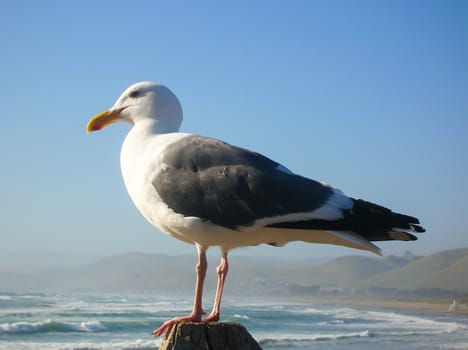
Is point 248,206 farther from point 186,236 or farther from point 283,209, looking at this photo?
point 186,236

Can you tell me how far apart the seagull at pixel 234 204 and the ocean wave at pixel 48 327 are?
17459 millimetres

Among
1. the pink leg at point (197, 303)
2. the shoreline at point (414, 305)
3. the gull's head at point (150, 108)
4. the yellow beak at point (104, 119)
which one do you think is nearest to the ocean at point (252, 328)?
the shoreline at point (414, 305)

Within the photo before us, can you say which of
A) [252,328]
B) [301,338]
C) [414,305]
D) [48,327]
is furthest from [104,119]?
[414,305]

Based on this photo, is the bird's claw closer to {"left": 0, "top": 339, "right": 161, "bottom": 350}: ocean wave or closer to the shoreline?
{"left": 0, "top": 339, "right": 161, "bottom": 350}: ocean wave

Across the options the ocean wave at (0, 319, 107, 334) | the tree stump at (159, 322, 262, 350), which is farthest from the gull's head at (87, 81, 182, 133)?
the ocean wave at (0, 319, 107, 334)

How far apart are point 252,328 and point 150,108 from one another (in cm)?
1858

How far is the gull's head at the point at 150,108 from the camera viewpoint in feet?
12.9

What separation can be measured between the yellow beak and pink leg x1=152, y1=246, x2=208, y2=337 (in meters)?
1.13

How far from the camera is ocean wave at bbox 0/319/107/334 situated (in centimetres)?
1971

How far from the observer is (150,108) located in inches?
155

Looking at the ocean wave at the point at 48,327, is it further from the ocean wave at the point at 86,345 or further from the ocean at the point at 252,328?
the ocean wave at the point at 86,345

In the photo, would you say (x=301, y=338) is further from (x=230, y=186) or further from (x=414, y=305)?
(x=414, y=305)

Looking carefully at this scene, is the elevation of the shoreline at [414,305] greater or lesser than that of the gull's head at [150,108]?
lesser

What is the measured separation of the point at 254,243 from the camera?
3.44 metres
